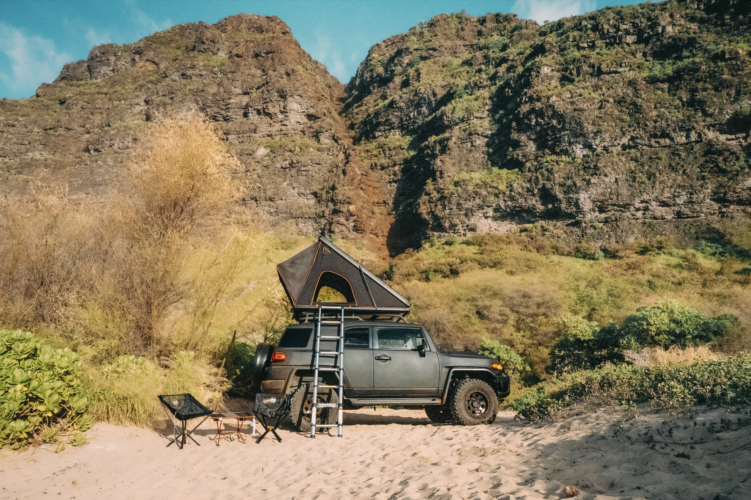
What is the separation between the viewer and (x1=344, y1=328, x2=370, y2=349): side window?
25.8 ft

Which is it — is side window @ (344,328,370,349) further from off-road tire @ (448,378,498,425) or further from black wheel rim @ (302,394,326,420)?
off-road tire @ (448,378,498,425)

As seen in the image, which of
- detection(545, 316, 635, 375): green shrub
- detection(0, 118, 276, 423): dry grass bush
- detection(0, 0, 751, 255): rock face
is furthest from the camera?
detection(0, 0, 751, 255): rock face

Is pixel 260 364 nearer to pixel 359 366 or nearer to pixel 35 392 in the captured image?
pixel 359 366

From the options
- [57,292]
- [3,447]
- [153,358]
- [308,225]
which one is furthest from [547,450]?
[308,225]

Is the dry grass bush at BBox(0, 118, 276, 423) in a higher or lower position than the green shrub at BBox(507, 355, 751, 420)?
higher

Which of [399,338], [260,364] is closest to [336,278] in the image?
[399,338]

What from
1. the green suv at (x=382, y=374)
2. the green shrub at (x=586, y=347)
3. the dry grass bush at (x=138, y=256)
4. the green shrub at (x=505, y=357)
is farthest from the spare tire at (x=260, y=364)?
the green shrub at (x=586, y=347)

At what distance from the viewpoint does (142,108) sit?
64438mm

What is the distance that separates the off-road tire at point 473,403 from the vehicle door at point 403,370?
422 mm

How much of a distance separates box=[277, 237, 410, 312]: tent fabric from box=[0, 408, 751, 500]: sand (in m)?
2.77

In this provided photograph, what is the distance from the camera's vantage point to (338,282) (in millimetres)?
9320

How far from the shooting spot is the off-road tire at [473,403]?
759 cm

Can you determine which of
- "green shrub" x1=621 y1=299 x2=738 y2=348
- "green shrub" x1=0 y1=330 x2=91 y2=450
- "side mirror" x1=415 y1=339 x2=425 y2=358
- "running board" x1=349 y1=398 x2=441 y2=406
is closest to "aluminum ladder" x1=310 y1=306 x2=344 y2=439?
"running board" x1=349 y1=398 x2=441 y2=406

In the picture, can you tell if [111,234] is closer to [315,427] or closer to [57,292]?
[57,292]
